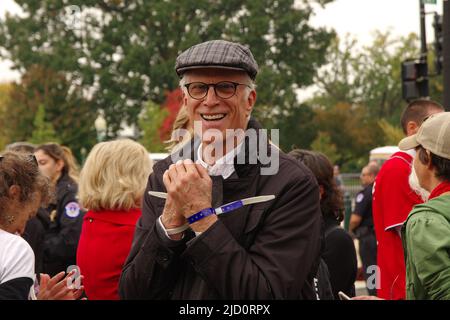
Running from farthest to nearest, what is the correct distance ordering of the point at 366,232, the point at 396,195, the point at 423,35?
the point at 423,35 → the point at 366,232 → the point at 396,195

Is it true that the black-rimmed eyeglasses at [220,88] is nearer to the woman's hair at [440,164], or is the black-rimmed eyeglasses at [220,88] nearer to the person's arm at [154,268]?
the person's arm at [154,268]

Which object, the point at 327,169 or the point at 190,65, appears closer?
the point at 190,65

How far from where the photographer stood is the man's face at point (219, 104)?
3006 mm

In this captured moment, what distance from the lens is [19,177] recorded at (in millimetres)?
3656

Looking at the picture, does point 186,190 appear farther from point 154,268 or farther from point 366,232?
point 366,232

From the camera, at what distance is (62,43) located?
46.7 meters

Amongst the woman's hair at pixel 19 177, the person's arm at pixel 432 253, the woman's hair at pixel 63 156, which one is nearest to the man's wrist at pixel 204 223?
the person's arm at pixel 432 253

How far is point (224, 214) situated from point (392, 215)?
2290mm

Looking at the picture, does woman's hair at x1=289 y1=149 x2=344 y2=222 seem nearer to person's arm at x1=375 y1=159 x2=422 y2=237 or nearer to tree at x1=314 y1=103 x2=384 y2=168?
person's arm at x1=375 y1=159 x2=422 y2=237

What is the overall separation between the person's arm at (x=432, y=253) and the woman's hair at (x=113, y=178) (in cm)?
221

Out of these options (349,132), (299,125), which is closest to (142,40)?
(299,125)
